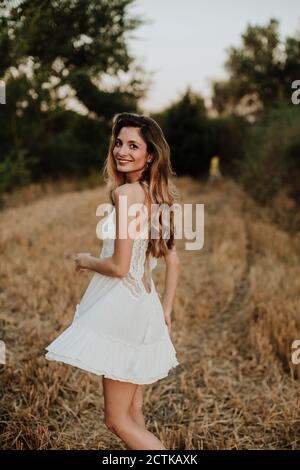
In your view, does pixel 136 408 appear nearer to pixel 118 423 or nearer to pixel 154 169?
pixel 118 423

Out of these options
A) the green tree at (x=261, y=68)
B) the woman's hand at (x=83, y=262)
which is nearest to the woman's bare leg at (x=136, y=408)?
the woman's hand at (x=83, y=262)

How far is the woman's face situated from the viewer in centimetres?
231

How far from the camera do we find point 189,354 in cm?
443

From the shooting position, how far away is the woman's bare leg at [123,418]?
218 cm

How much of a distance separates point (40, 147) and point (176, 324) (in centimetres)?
1321

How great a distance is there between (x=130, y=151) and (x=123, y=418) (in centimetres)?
138

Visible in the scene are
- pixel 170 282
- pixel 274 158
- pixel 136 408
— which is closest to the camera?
pixel 136 408

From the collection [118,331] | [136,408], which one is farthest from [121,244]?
[136,408]

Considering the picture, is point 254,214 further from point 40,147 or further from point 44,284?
point 40,147

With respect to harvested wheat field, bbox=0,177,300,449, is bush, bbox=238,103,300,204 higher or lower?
higher

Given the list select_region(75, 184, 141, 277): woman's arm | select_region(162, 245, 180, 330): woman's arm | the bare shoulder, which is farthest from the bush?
select_region(75, 184, 141, 277): woman's arm

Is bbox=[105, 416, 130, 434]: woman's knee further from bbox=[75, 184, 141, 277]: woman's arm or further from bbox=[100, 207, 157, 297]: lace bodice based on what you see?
bbox=[75, 184, 141, 277]: woman's arm

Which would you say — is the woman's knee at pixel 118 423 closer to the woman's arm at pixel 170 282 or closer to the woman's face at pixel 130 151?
the woman's arm at pixel 170 282

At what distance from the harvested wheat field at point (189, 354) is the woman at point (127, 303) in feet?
3.28
